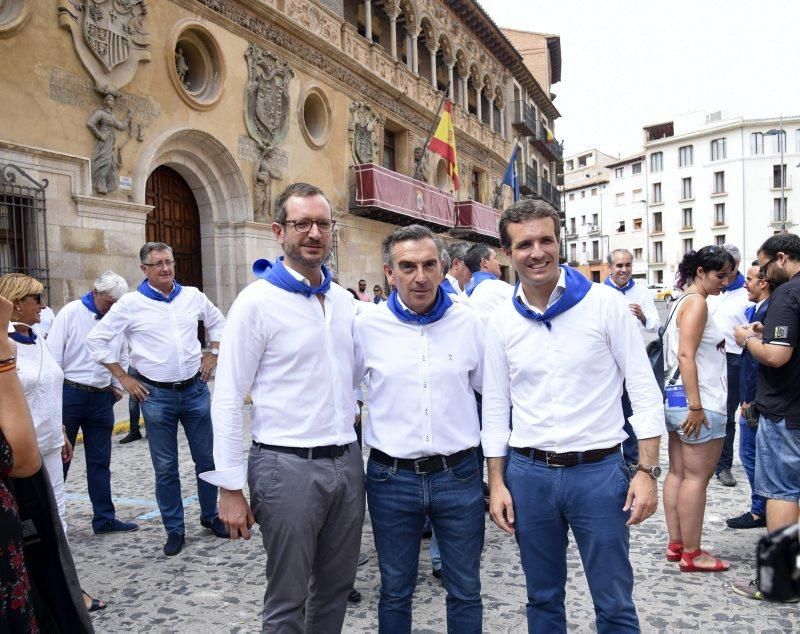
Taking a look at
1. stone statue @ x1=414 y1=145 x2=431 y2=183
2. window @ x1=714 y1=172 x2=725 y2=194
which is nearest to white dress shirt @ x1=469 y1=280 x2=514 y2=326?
stone statue @ x1=414 y1=145 x2=431 y2=183

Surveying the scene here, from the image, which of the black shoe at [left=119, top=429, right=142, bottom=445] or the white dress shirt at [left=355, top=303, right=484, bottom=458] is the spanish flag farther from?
the white dress shirt at [left=355, top=303, right=484, bottom=458]

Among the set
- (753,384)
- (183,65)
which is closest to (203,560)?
(753,384)

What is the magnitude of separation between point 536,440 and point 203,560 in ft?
8.63

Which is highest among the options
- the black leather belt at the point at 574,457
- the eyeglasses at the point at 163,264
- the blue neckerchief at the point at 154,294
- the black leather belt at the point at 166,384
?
the eyeglasses at the point at 163,264

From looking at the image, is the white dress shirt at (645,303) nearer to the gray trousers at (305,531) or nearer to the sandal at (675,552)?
the sandal at (675,552)

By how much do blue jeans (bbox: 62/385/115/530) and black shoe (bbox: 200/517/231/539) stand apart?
0.72m

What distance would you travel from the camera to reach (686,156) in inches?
2080

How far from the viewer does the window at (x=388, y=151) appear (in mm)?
18578

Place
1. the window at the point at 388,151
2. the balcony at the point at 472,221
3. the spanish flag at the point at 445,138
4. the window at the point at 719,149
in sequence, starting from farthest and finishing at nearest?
the window at the point at 719,149, the balcony at the point at 472,221, the window at the point at 388,151, the spanish flag at the point at 445,138

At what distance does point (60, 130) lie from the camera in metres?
8.62

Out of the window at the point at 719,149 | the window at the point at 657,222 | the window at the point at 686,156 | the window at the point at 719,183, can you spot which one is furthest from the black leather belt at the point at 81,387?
the window at the point at 657,222

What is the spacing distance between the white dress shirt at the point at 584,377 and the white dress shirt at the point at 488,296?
91.4 inches

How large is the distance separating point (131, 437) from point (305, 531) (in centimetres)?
585

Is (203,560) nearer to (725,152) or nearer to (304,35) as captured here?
(304,35)
